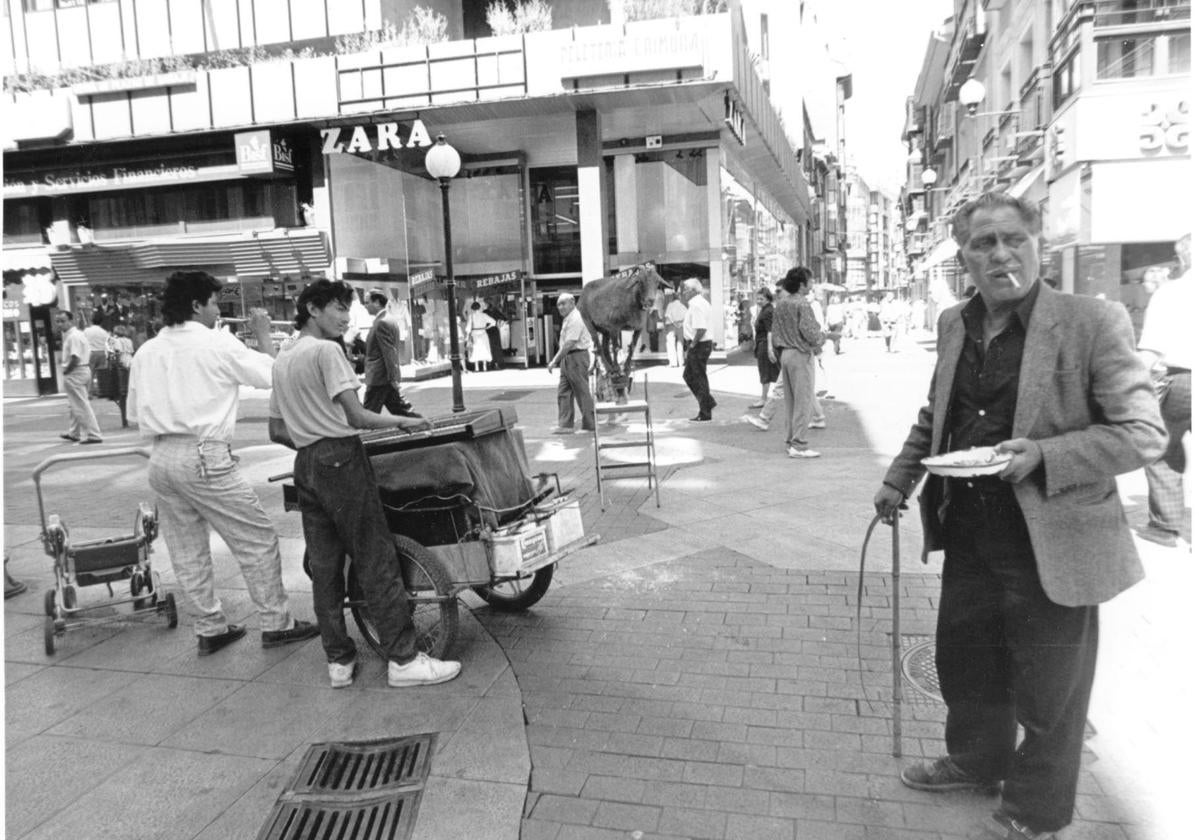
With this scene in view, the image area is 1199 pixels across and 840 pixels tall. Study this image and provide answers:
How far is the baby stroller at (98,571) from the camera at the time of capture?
5.14 metres

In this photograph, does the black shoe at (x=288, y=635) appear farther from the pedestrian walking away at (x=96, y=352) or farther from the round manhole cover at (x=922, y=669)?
the pedestrian walking away at (x=96, y=352)

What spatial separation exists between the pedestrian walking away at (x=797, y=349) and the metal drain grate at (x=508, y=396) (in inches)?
309

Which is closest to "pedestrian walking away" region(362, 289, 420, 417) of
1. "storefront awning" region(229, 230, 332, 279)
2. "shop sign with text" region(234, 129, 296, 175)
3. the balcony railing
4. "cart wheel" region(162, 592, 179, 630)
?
"cart wheel" region(162, 592, 179, 630)

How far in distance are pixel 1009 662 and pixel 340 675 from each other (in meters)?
3.05

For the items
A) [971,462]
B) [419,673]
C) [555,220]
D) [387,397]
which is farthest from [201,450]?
[555,220]

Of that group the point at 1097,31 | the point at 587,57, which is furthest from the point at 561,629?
the point at 587,57

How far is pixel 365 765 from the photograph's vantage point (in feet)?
12.0

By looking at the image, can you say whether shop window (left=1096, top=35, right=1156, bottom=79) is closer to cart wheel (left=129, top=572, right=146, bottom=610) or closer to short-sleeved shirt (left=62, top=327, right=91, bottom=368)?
cart wheel (left=129, top=572, right=146, bottom=610)

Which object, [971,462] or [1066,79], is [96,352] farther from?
[1066,79]

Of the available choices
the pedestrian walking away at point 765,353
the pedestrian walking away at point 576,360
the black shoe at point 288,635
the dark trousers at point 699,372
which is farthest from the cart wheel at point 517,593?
the pedestrian walking away at point 765,353

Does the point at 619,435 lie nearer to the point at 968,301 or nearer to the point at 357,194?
the point at 968,301

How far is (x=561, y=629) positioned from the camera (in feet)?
16.5

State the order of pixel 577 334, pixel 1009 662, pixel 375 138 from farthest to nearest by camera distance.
Result: pixel 375 138
pixel 577 334
pixel 1009 662

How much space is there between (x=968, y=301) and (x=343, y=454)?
2.81 meters
